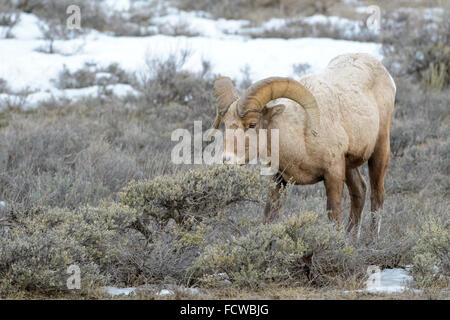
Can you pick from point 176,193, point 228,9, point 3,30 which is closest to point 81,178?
point 176,193

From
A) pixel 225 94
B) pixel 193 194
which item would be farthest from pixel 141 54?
pixel 193 194

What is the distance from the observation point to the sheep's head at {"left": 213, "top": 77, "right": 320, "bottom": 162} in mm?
5926

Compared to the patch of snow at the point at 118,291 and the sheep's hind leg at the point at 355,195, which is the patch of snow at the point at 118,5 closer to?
the sheep's hind leg at the point at 355,195

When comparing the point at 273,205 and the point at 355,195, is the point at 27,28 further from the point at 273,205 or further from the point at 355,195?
the point at 273,205

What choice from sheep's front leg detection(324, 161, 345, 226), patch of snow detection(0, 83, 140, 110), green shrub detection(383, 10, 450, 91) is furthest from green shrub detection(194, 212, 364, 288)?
green shrub detection(383, 10, 450, 91)

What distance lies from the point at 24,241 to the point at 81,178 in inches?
143

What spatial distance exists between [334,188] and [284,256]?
1.42m

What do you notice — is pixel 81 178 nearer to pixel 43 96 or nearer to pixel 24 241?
pixel 24 241

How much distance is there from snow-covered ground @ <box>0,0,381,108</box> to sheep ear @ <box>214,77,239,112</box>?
704cm

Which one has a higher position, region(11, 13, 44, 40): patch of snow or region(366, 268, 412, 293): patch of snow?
region(11, 13, 44, 40): patch of snow

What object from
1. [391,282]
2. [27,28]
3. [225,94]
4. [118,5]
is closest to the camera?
[391,282]

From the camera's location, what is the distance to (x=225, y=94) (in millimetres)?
6371

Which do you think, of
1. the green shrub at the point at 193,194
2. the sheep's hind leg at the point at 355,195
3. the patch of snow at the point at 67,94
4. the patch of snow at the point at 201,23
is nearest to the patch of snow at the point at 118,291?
the green shrub at the point at 193,194

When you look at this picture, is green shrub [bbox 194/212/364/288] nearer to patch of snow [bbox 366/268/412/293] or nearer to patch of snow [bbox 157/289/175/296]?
patch of snow [bbox 366/268/412/293]
